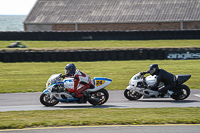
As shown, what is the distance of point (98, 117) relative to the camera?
9602 millimetres

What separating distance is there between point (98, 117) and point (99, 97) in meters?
2.39

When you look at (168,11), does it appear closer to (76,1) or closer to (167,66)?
(76,1)

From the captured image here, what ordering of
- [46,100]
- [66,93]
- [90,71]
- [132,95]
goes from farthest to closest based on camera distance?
[90,71] → [132,95] → [46,100] → [66,93]

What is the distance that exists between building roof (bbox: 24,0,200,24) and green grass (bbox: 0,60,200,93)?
67.5 feet

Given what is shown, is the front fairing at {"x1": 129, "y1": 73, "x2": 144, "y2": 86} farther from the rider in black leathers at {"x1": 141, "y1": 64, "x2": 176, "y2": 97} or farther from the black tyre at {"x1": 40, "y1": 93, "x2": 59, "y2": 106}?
the black tyre at {"x1": 40, "y1": 93, "x2": 59, "y2": 106}

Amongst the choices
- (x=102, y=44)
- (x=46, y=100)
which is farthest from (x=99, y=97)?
(x=102, y=44)

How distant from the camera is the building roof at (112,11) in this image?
144ft

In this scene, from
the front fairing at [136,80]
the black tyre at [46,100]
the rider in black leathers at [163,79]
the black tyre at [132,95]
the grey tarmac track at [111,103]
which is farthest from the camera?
the black tyre at [132,95]

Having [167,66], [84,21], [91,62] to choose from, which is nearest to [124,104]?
[167,66]

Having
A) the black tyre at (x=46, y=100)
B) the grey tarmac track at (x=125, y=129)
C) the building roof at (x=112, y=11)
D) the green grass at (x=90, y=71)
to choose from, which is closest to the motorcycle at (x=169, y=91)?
the black tyre at (x=46, y=100)

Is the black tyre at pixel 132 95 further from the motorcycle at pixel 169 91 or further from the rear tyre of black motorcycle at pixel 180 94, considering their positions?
the rear tyre of black motorcycle at pixel 180 94

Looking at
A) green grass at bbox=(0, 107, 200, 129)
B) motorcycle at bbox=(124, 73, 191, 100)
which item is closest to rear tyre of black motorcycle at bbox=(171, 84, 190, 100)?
motorcycle at bbox=(124, 73, 191, 100)

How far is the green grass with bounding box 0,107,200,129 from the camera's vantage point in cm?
888

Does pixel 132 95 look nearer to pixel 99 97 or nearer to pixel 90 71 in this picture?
pixel 99 97
